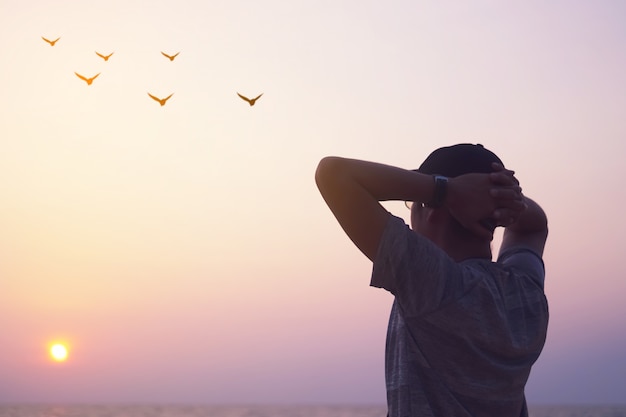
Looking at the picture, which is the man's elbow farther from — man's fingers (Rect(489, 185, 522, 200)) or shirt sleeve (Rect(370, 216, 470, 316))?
man's fingers (Rect(489, 185, 522, 200))

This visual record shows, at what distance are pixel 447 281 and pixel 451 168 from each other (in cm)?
53

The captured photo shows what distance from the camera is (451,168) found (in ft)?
10.6

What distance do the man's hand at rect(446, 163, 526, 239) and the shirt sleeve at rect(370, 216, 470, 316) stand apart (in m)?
0.25

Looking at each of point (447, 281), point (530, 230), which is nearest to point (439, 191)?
point (447, 281)

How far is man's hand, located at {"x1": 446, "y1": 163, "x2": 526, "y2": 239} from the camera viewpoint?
3045mm

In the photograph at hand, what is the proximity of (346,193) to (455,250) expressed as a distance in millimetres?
601

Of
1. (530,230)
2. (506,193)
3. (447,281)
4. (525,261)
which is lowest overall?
(447,281)

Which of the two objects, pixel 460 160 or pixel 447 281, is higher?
pixel 460 160

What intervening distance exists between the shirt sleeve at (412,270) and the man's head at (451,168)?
0.96 ft

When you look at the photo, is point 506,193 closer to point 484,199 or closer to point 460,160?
point 484,199

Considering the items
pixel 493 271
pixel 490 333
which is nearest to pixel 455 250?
pixel 493 271

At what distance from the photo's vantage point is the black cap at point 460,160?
3.20 metres

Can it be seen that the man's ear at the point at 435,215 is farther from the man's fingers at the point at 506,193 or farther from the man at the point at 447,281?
the man's fingers at the point at 506,193

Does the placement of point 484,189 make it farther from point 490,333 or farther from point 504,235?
point 504,235
